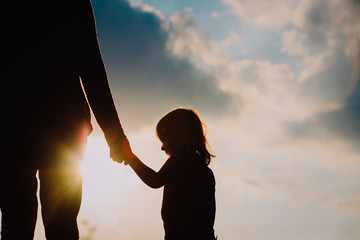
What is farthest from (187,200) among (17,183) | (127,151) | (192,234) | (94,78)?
(17,183)

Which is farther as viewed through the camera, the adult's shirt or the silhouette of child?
the silhouette of child

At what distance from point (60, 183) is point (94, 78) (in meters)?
0.97

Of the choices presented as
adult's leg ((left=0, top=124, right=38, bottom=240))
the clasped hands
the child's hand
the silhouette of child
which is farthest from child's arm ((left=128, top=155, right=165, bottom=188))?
adult's leg ((left=0, top=124, right=38, bottom=240))

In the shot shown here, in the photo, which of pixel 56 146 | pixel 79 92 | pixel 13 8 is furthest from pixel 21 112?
pixel 13 8

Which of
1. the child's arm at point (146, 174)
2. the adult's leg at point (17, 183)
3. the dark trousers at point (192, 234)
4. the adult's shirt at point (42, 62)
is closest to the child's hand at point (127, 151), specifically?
the child's arm at point (146, 174)

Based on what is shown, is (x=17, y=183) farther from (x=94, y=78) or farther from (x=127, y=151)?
(x=127, y=151)

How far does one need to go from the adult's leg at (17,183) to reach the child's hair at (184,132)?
2.39m

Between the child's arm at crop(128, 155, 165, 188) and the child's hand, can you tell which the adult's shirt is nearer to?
the child's hand

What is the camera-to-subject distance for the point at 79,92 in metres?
2.50

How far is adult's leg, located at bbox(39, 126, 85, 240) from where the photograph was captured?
226 cm

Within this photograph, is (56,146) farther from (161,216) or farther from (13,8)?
(161,216)

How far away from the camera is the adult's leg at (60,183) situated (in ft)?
7.40

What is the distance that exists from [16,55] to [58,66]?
0.89ft

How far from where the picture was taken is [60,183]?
90.5 inches
